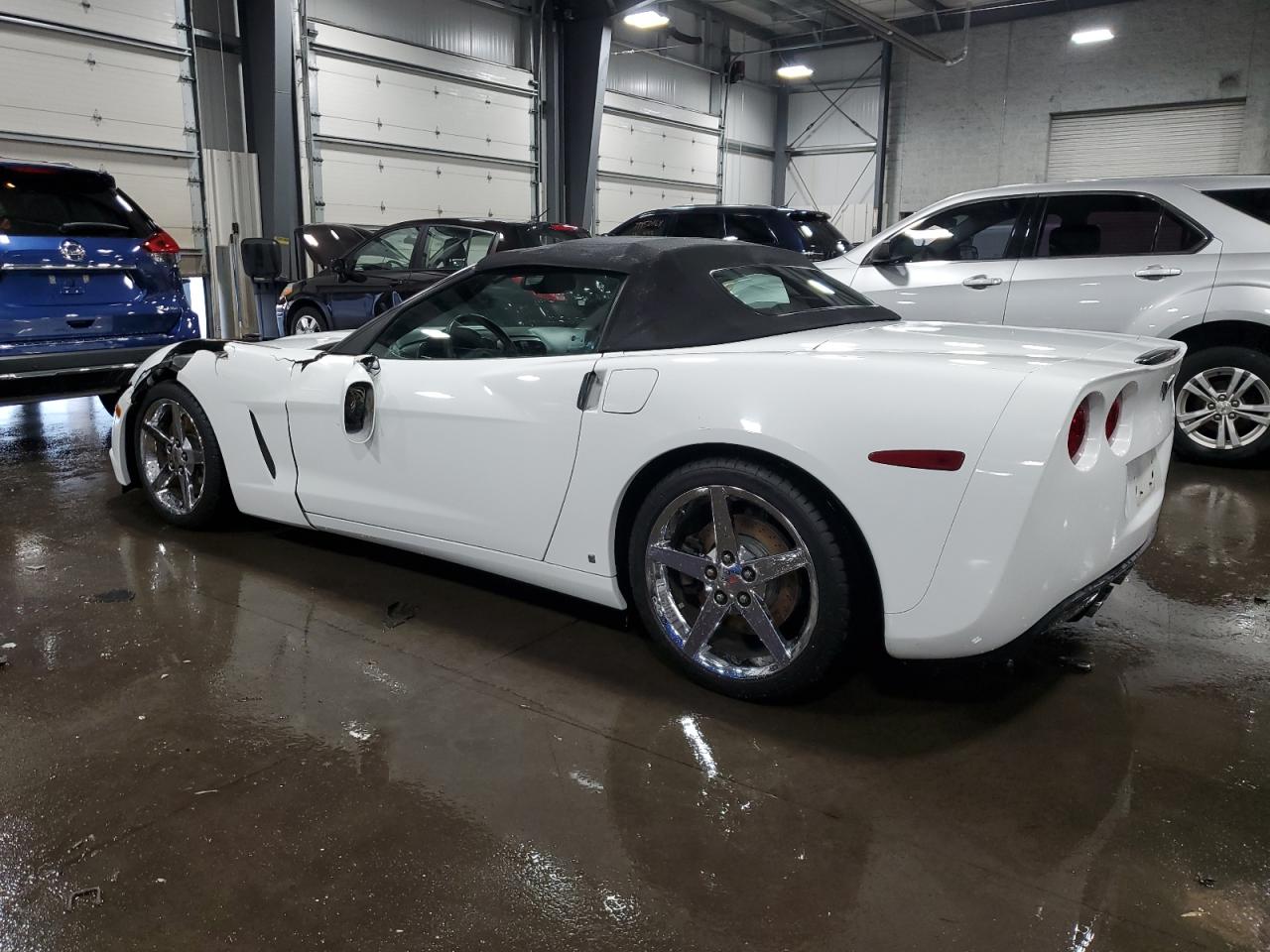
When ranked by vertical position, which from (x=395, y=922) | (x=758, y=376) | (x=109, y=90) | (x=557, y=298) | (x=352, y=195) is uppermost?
(x=109, y=90)

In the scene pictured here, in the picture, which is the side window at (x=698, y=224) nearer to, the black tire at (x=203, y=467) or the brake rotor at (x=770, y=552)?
the black tire at (x=203, y=467)

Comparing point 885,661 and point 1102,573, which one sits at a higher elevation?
point 1102,573

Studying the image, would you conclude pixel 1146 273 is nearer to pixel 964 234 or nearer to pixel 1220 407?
pixel 1220 407

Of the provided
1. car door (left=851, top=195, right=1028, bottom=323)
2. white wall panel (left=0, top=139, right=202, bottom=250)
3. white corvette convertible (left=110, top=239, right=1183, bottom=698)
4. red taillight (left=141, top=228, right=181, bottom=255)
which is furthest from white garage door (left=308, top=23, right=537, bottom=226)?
white corvette convertible (left=110, top=239, right=1183, bottom=698)

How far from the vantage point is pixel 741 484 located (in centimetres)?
264

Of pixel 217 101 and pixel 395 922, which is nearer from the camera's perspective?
pixel 395 922

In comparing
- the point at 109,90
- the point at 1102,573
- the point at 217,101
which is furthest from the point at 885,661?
the point at 217,101

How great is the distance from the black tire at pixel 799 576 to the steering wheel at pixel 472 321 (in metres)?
0.90

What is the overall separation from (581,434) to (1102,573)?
4.92 feet

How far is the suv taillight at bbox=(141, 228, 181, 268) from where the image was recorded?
20.2ft

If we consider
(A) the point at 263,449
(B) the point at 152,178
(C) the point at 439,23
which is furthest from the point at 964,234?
(C) the point at 439,23

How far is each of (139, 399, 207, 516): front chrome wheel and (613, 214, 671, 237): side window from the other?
21.9 feet

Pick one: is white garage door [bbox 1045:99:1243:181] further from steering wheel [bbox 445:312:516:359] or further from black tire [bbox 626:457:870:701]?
black tire [bbox 626:457:870:701]

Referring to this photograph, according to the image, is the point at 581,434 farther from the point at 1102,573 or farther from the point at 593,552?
the point at 1102,573
